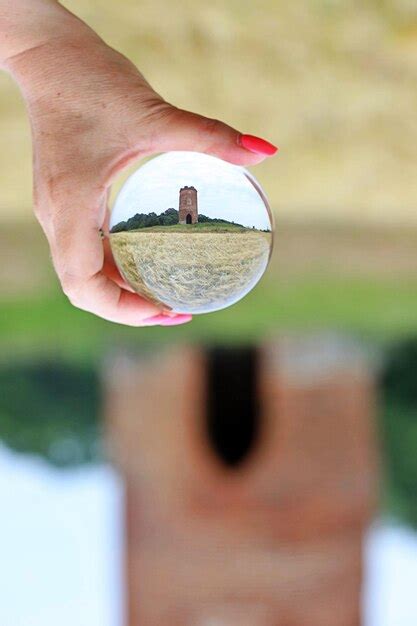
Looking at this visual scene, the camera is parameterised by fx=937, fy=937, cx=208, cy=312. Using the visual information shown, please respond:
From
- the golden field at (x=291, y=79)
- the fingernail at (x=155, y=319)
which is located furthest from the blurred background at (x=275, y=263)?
the fingernail at (x=155, y=319)

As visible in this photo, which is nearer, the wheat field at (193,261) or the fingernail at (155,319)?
the wheat field at (193,261)

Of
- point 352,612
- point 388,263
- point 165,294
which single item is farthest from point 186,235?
point 352,612

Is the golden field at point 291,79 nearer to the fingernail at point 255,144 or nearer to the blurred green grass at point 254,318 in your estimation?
the fingernail at point 255,144

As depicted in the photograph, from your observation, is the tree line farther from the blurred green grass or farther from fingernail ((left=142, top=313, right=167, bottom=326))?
the blurred green grass

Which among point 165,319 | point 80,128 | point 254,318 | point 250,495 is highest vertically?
point 254,318

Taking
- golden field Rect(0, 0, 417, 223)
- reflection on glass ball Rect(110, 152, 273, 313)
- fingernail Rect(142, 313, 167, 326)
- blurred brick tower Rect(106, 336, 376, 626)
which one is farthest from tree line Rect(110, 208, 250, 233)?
blurred brick tower Rect(106, 336, 376, 626)

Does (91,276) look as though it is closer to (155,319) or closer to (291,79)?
(155,319)

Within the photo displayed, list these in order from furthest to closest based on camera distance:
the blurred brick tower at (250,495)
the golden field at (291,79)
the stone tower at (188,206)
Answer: the blurred brick tower at (250,495) < the golden field at (291,79) < the stone tower at (188,206)

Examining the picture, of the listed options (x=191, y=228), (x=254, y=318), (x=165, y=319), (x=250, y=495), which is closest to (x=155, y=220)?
(x=191, y=228)
